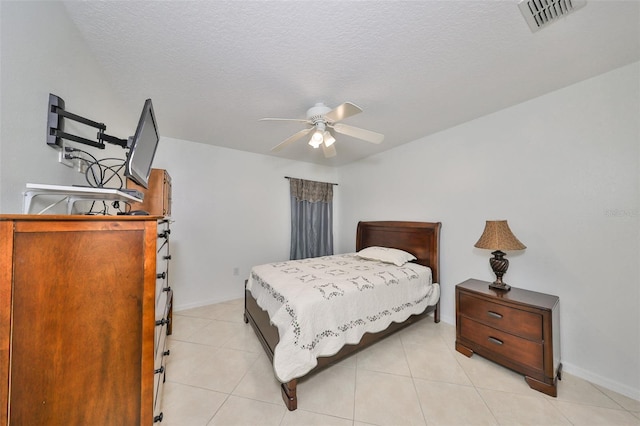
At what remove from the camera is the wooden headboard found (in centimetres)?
280

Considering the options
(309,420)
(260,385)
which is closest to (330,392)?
(309,420)

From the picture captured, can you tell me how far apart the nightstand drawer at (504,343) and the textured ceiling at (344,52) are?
216 cm

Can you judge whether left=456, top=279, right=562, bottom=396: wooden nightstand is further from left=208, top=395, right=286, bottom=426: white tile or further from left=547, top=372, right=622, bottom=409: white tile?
left=208, top=395, right=286, bottom=426: white tile

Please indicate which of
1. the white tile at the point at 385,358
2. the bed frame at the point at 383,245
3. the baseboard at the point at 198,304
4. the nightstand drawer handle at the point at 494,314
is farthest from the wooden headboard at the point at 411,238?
the baseboard at the point at 198,304

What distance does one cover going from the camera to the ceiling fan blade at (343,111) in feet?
5.41

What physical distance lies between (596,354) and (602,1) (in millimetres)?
2492

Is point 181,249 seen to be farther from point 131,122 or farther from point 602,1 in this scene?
point 602,1

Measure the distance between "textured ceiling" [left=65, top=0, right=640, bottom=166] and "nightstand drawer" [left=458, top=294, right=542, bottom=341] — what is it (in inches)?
76.3

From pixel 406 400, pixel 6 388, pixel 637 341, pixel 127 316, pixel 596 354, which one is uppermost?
pixel 127 316

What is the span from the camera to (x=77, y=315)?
74cm

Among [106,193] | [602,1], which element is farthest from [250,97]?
[602,1]

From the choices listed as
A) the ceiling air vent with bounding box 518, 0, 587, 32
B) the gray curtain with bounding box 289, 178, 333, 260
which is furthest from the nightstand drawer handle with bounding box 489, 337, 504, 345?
the gray curtain with bounding box 289, 178, 333, 260

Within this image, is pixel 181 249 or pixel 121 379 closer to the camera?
pixel 121 379

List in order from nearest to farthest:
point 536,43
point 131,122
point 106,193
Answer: point 106,193 < point 536,43 < point 131,122
